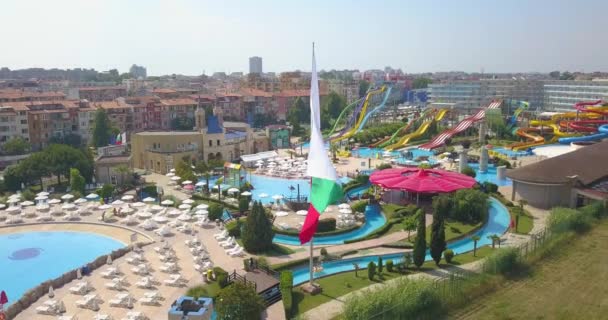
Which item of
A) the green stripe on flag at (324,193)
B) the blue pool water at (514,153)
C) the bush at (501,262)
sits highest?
the green stripe on flag at (324,193)

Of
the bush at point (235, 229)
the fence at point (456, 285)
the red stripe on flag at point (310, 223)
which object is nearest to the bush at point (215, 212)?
the bush at point (235, 229)

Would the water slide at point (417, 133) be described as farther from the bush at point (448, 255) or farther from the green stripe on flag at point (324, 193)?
the green stripe on flag at point (324, 193)

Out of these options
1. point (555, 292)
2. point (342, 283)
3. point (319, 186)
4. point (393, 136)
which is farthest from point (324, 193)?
point (393, 136)

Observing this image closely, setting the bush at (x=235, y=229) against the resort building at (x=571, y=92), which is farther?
the resort building at (x=571, y=92)

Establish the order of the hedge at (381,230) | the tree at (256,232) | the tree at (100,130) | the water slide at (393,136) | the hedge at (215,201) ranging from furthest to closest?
1. the water slide at (393,136)
2. the tree at (100,130)
3. the hedge at (215,201)
4. the hedge at (381,230)
5. the tree at (256,232)

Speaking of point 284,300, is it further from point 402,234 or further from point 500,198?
point 500,198

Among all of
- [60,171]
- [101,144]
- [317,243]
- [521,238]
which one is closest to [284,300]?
[317,243]
